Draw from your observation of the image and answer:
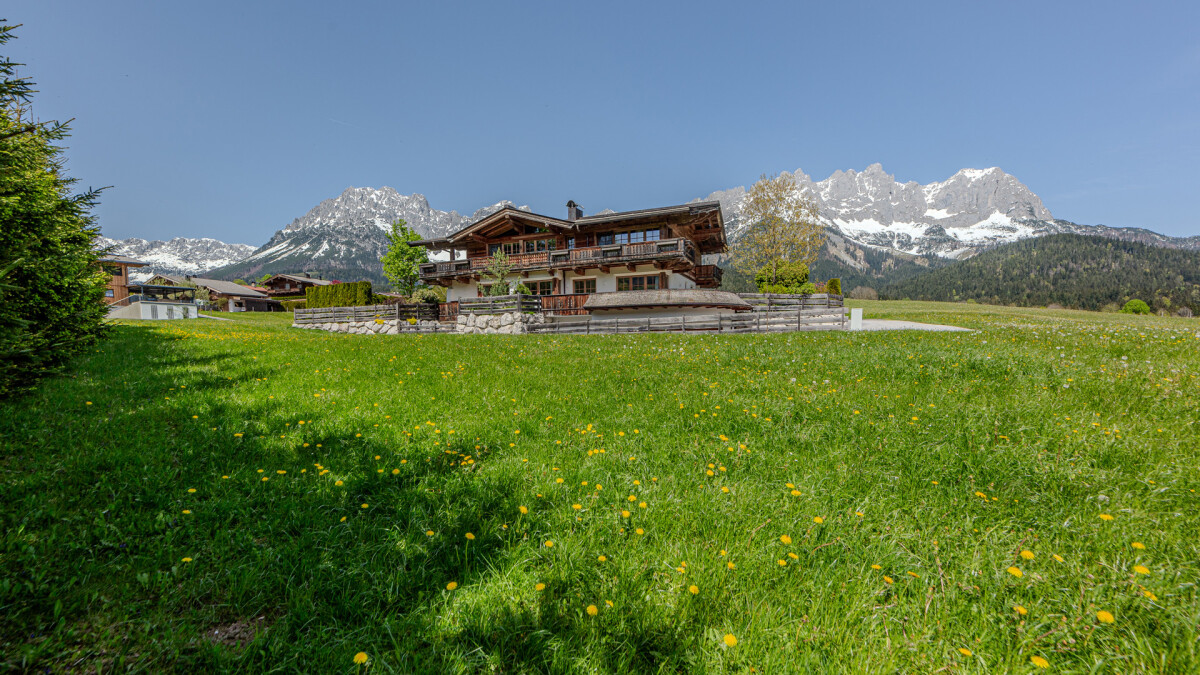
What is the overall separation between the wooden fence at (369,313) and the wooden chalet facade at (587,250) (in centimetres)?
376

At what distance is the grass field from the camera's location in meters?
2.32

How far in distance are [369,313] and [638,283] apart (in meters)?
20.5

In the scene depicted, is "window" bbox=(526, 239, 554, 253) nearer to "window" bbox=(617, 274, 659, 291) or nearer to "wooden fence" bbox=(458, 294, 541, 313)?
"window" bbox=(617, 274, 659, 291)

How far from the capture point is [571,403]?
700cm

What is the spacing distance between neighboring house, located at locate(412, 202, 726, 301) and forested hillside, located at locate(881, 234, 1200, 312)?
125 metres

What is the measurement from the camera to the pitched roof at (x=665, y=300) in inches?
984

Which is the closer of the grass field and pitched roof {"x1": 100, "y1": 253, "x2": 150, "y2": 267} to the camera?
the grass field

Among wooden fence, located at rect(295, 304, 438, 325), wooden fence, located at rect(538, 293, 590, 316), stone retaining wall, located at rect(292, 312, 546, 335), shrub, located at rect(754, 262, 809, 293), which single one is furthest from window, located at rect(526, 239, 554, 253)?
shrub, located at rect(754, 262, 809, 293)

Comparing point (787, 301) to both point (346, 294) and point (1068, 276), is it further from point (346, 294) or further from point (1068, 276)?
point (1068, 276)

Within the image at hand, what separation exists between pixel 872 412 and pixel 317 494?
6.93 m

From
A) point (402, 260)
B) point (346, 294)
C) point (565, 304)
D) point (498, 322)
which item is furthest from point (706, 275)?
point (402, 260)

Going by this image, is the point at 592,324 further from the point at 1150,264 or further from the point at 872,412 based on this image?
the point at 1150,264

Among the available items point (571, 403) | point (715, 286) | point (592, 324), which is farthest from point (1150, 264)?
point (571, 403)

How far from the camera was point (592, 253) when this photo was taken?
29.9m
